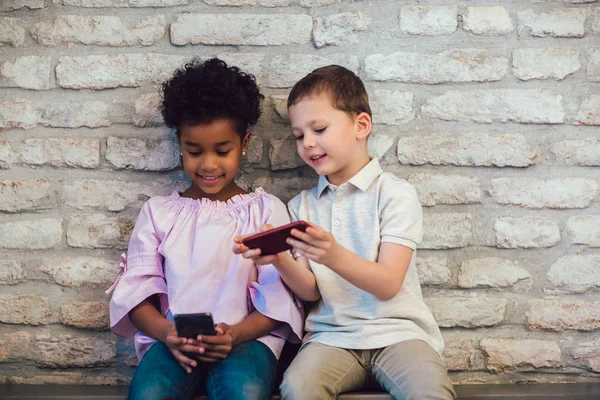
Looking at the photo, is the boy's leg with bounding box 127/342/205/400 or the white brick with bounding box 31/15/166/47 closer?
the boy's leg with bounding box 127/342/205/400

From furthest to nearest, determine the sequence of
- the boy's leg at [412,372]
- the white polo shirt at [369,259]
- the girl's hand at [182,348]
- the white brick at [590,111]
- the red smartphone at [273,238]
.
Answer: the white brick at [590,111]
the white polo shirt at [369,259]
the girl's hand at [182,348]
the boy's leg at [412,372]
the red smartphone at [273,238]

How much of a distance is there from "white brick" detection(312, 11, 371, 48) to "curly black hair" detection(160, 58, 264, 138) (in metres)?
0.34

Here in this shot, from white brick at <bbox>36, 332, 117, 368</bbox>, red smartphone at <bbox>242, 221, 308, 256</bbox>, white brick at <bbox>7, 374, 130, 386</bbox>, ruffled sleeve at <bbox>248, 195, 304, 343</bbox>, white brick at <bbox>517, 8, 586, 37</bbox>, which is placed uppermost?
white brick at <bbox>517, 8, 586, 37</bbox>

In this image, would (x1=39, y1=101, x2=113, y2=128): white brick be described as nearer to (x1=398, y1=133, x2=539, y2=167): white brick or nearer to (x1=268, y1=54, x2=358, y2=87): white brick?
(x1=268, y1=54, x2=358, y2=87): white brick

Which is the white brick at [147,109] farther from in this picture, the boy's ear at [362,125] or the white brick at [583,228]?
the white brick at [583,228]

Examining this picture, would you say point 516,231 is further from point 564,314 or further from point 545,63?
point 545,63

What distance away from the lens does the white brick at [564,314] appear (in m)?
2.52

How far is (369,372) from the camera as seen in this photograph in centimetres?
216

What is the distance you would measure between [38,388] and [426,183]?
5.72 ft

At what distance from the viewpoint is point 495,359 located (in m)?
2.53

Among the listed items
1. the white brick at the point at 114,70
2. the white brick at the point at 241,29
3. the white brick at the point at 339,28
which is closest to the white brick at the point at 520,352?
the white brick at the point at 339,28

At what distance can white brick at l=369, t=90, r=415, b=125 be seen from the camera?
249 cm

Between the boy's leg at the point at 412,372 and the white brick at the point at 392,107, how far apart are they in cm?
89

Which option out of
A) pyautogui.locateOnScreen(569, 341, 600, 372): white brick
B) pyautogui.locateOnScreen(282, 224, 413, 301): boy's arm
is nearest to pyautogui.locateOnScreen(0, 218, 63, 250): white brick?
pyautogui.locateOnScreen(282, 224, 413, 301): boy's arm
